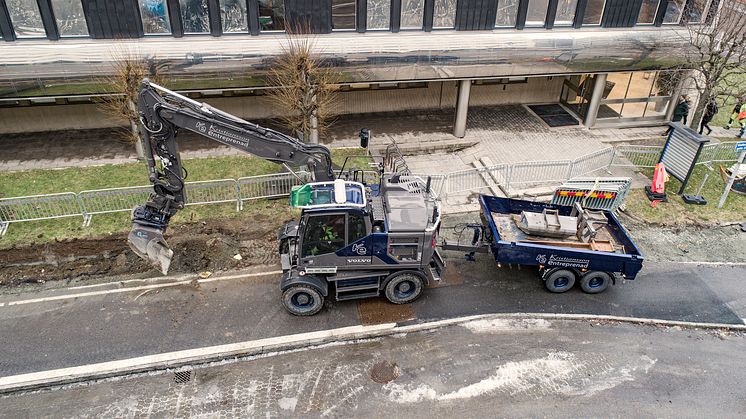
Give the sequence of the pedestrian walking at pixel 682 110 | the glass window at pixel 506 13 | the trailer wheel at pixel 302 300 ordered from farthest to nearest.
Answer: the pedestrian walking at pixel 682 110 → the glass window at pixel 506 13 → the trailer wheel at pixel 302 300

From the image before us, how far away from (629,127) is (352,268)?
673 inches

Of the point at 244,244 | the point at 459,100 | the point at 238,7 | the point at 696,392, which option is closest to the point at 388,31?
the point at 459,100

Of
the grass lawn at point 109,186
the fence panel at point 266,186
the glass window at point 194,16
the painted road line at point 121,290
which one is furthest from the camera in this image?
the glass window at point 194,16

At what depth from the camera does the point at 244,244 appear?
13875 mm

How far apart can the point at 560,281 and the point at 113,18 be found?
15.8 meters

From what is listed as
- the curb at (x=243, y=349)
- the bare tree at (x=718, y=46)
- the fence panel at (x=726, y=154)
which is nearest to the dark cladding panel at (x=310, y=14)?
the curb at (x=243, y=349)

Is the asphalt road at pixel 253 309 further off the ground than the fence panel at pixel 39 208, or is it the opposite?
the fence panel at pixel 39 208

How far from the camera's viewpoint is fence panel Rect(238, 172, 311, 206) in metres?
15.3

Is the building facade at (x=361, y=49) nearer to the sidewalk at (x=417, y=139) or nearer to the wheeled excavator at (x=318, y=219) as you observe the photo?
the sidewalk at (x=417, y=139)

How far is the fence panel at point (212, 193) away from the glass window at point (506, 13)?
11.9 metres

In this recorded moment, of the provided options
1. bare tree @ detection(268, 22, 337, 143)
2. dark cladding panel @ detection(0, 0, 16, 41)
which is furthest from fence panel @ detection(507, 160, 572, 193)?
dark cladding panel @ detection(0, 0, 16, 41)

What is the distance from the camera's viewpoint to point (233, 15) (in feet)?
56.3

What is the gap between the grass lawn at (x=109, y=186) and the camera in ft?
45.6

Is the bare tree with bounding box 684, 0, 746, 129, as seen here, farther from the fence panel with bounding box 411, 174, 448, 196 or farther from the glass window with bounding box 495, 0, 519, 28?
the fence panel with bounding box 411, 174, 448, 196
